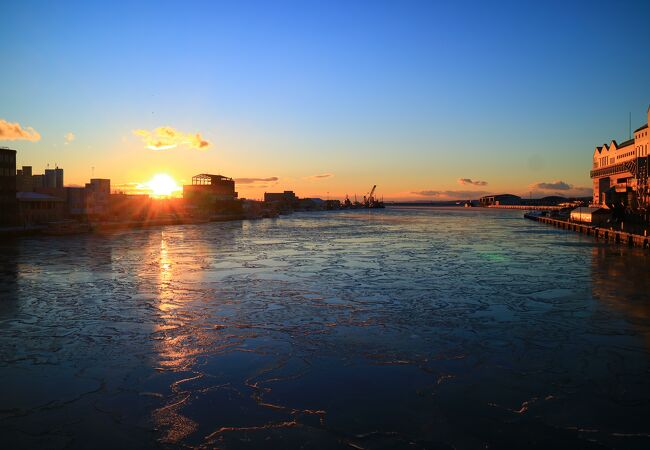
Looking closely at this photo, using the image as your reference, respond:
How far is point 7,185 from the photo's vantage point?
55219mm

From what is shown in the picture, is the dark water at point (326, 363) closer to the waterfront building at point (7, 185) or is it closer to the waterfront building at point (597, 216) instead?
the waterfront building at point (7, 185)

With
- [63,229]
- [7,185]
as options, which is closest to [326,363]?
[63,229]

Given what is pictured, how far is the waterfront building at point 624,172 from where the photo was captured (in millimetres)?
66938

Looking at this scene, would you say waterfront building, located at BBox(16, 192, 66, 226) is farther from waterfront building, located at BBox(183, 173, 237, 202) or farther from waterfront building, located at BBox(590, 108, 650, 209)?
waterfront building, located at BBox(590, 108, 650, 209)

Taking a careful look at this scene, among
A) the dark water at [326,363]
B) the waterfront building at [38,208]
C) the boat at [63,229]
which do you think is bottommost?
the dark water at [326,363]

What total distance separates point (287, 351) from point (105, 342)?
5009mm

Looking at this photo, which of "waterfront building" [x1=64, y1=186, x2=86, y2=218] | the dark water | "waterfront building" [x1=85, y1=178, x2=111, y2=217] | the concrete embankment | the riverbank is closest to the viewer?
the dark water

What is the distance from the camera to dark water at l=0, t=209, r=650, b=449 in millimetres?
7852

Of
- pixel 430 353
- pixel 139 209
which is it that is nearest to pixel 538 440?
pixel 430 353

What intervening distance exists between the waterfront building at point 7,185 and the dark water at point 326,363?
38195 mm

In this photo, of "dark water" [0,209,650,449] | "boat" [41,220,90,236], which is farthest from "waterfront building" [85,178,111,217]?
"dark water" [0,209,650,449]

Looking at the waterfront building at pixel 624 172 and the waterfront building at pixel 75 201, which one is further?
the waterfront building at pixel 75 201

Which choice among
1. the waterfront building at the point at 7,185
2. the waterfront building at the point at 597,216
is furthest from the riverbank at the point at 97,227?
the waterfront building at the point at 597,216

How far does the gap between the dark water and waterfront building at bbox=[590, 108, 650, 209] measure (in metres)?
53.9
